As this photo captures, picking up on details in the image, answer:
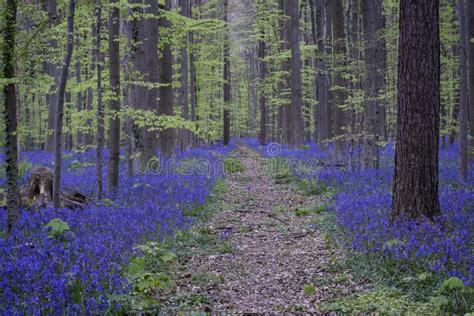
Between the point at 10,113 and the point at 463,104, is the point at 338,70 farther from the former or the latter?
the point at 10,113

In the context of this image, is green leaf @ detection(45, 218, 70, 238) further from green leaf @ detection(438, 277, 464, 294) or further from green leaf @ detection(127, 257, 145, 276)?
green leaf @ detection(438, 277, 464, 294)

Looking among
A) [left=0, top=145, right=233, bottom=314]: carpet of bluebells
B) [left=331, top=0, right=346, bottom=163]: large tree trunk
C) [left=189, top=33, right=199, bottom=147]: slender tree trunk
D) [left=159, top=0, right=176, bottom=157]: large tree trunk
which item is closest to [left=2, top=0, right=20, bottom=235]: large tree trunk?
[left=0, top=145, right=233, bottom=314]: carpet of bluebells

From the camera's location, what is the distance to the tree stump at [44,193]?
396 inches

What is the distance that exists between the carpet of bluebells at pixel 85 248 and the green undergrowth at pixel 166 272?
19cm

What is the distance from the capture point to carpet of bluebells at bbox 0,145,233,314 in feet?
14.7

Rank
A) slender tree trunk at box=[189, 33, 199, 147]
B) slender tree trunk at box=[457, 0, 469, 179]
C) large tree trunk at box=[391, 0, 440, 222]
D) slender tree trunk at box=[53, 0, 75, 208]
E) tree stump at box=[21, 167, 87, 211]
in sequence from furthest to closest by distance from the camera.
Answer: slender tree trunk at box=[189, 33, 199, 147] → slender tree trunk at box=[457, 0, 469, 179] → tree stump at box=[21, 167, 87, 211] → slender tree trunk at box=[53, 0, 75, 208] → large tree trunk at box=[391, 0, 440, 222]

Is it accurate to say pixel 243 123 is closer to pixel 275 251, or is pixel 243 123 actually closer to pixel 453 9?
pixel 453 9

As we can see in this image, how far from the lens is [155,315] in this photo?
4984 millimetres

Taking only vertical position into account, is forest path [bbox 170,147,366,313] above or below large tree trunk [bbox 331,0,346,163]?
below

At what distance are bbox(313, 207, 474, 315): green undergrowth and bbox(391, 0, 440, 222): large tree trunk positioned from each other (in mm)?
1570

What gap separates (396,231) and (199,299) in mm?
A: 3323

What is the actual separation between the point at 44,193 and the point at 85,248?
5.01 m

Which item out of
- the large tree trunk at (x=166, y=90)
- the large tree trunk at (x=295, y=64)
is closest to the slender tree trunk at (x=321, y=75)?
the large tree trunk at (x=295, y=64)

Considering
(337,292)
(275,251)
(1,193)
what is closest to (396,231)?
(337,292)
